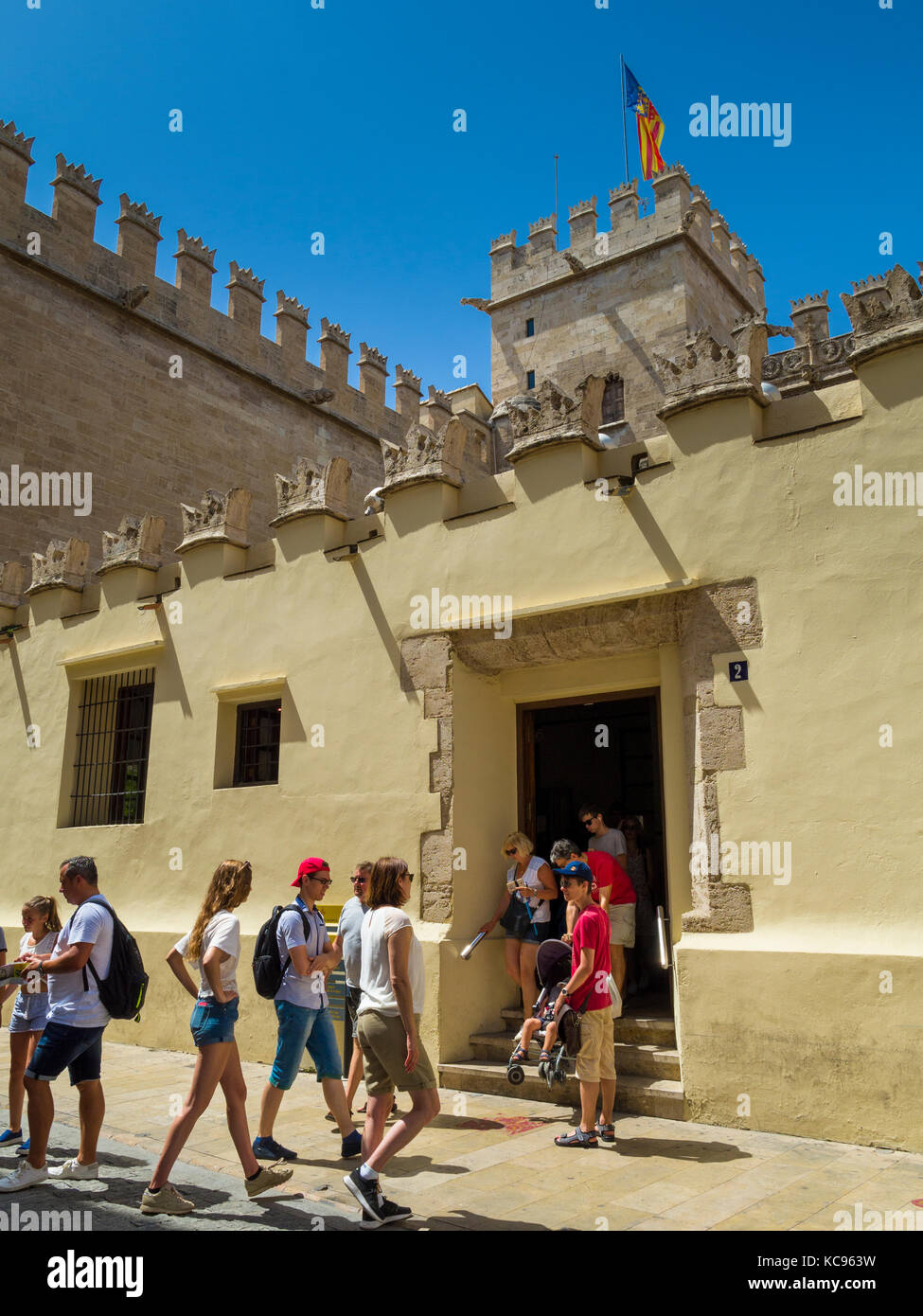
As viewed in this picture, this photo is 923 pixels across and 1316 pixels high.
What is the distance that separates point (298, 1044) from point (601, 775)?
6.02m

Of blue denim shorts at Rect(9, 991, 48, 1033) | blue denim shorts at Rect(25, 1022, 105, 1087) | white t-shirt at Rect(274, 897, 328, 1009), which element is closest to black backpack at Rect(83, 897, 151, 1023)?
blue denim shorts at Rect(25, 1022, 105, 1087)

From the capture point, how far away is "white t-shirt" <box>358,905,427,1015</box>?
4352 mm

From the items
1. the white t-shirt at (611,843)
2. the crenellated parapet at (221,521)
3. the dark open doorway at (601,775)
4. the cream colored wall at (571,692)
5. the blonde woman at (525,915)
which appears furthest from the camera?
the crenellated parapet at (221,521)

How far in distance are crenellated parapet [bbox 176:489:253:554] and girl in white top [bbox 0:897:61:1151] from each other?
194 inches

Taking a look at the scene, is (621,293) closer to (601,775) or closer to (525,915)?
(601,775)

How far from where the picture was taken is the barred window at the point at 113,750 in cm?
1058

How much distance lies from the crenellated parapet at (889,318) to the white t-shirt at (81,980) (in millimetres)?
5661

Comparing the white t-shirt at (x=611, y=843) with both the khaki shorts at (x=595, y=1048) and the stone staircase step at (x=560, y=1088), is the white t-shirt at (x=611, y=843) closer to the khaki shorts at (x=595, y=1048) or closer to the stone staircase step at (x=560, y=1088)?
the stone staircase step at (x=560, y=1088)

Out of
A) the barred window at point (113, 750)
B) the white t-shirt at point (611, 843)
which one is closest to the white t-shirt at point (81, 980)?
the white t-shirt at point (611, 843)

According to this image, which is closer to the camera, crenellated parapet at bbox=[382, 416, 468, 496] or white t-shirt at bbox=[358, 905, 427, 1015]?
white t-shirt at bbox=[358, 905, 427, 1015]

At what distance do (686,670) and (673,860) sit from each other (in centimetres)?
134

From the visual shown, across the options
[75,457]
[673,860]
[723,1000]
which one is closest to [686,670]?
[673,860]

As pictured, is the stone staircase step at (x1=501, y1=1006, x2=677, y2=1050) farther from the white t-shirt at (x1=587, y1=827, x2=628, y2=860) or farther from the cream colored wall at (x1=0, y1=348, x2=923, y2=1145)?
the white t-shirt at (x1=587, y1=827, x2=628, y2=860)
